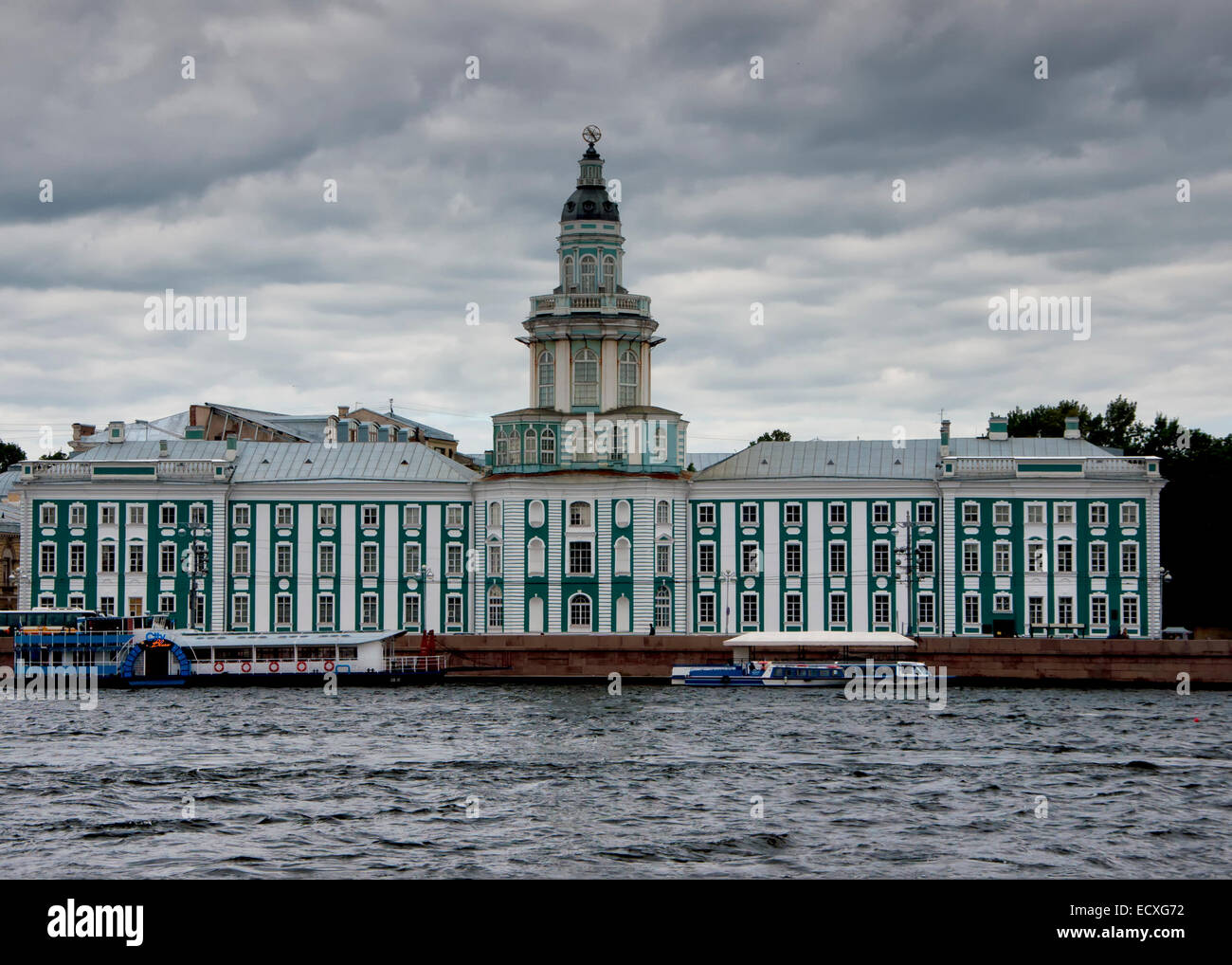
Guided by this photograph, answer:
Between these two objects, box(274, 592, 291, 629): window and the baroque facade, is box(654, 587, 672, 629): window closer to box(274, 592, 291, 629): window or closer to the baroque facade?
the baroque facade

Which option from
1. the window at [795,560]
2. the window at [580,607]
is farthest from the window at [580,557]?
the window at [795,560]

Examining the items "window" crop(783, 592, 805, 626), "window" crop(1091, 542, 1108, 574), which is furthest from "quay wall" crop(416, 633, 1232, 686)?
"window" crop(783, 592, 805, 626)

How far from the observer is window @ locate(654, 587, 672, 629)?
79875 mm

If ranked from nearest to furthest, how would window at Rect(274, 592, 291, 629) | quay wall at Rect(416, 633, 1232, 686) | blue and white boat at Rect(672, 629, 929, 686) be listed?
quay wall at Rect(416, 633, 1232, 686)
blue and white boat at Rect(672, 629, 929, 686)
window at Rect(274, 592, 291, 629)

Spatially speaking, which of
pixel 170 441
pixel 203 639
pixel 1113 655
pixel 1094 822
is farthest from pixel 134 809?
pixel 170 441

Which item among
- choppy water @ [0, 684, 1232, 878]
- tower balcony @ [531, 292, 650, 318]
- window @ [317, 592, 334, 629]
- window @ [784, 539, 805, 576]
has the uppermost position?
tower balcony @ [531, 292, 650, 318]

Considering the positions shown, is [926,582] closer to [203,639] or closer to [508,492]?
[508,492]

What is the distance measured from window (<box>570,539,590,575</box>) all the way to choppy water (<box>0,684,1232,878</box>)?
69.5ft

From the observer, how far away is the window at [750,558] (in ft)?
262

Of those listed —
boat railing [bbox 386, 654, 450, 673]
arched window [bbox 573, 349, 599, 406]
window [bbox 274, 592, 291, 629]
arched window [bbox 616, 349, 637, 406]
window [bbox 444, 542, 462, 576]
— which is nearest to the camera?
boat railing [bbox 386, 654, 450, 673]

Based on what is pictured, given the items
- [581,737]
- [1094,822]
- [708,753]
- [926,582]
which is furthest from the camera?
[926,582]

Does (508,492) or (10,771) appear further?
(508,492)
